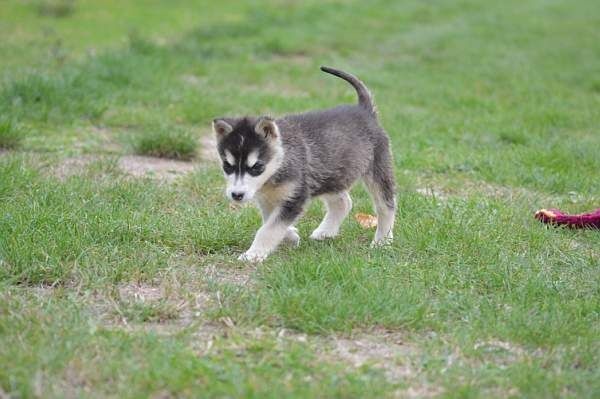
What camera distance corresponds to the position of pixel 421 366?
4172 millimetres

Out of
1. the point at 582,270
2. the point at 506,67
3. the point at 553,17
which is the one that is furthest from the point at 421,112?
the point at 553,17

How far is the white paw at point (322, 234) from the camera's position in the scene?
638 cm

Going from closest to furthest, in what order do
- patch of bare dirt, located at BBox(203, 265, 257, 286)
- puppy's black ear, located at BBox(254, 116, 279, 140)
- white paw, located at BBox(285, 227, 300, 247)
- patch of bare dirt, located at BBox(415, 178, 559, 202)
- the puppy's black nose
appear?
patch of bare dirt, located at BBox(203, 265, 257, 286)
the puppy's black nose
puppy's black ear, located at BBox(254, 116, 279, 140)
white paw, located at BBox(285, 227, 300, 247)
patch of bare dirt, located at BBox(415, 178, 559, 202)

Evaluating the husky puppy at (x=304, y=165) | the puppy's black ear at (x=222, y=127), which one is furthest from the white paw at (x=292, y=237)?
the puppy's black ear at (x=222, y=127)

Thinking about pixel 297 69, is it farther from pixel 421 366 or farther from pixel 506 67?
pixel 421 366

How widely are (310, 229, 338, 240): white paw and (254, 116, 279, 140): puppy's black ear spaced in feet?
3.02

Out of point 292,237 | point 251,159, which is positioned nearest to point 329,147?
point 292,237

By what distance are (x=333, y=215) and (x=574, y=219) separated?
6.20ft

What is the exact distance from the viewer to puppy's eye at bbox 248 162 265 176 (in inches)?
225

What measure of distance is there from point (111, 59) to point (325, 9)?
956cm

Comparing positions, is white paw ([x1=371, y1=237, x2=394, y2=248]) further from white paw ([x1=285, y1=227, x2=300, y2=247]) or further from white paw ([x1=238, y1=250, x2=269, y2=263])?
white paw ([x1=238, y1=250, x2=269, y2=263])

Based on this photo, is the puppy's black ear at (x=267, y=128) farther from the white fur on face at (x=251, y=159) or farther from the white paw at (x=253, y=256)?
the white paw at (x=253, y=256)

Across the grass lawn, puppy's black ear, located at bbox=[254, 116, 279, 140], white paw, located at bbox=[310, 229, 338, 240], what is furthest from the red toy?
puppy's black ear, located at bbox=[254, 116, 279, 140]

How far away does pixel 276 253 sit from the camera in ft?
19.6
